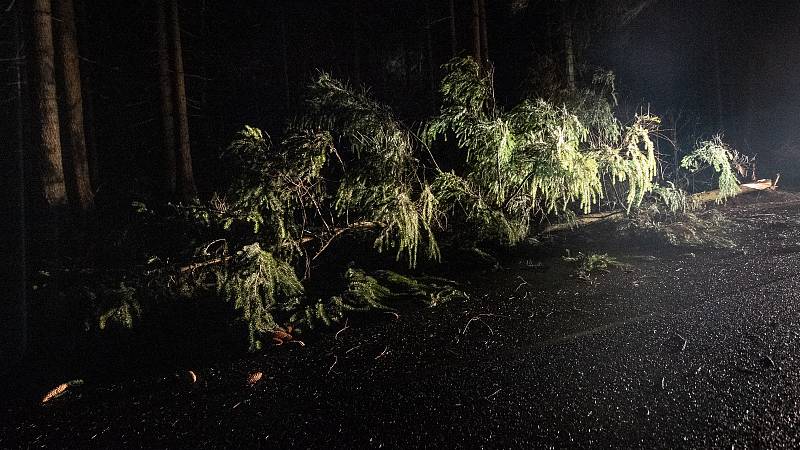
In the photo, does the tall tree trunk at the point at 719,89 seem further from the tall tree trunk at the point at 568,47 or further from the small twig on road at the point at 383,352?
the small twig on road at the point at 383,352

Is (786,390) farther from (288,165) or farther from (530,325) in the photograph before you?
(288,165)

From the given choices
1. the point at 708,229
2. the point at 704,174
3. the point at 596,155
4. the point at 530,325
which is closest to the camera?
the point at 530,325

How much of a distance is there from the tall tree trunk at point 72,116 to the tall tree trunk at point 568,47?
9.16 m

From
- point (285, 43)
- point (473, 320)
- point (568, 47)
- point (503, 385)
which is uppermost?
point (285, 43)

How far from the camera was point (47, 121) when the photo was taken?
22.9ft

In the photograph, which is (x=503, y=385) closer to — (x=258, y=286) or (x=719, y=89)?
(x=258, y=286)

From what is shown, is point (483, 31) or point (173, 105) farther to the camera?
point (173, 105)

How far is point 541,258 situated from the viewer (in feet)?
20.1

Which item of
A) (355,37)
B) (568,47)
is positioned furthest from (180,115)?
(568,47)

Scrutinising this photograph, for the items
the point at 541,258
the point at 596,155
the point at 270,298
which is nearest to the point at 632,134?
the point at 596,155

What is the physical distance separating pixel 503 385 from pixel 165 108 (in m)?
11.2

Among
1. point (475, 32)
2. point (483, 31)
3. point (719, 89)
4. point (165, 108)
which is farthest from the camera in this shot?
point (719, 89)

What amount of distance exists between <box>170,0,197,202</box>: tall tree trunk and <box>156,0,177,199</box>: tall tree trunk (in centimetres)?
15

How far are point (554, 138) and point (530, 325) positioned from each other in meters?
2.62
